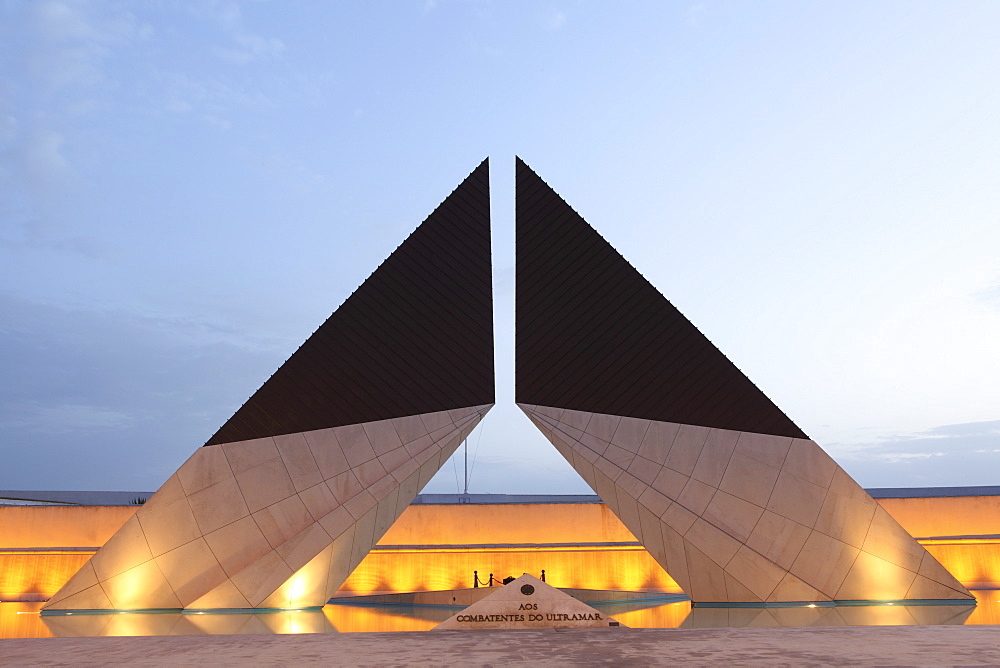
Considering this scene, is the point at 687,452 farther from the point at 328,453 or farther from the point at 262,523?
the point at 262,523

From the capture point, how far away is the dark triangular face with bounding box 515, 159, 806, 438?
45.7 feet

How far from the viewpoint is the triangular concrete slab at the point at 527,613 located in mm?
7449

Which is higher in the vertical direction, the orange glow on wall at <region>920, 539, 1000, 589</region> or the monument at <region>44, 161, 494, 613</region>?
the monument at <region>44, 161, 494, 613</region>

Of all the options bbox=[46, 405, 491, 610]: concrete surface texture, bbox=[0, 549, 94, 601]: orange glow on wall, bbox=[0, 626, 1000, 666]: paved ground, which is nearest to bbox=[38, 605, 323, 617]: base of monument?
bbox=[46, 405, 491, 610]: concrete surface texture

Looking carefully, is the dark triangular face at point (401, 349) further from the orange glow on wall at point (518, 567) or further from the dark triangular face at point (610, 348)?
the orange glow on wall at point (518, 567)

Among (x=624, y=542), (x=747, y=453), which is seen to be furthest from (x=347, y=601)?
(x=747, y=453)

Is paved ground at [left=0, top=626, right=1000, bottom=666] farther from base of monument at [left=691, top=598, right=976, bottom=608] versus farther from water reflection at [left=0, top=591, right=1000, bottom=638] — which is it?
base of monument at [left=691, top=598, right=976, bottom=608]

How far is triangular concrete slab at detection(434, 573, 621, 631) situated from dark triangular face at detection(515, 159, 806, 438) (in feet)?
22.9

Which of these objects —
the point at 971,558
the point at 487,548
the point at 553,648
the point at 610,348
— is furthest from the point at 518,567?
the point at 553,648

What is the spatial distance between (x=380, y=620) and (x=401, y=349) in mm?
5964

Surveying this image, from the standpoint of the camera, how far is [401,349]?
15.0 m

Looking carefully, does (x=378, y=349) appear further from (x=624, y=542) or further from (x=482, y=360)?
(x=624, y=542)

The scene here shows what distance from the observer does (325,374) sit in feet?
47.0

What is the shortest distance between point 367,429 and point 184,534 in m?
3.73
